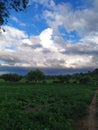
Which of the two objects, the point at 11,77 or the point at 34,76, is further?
the point at 34,76

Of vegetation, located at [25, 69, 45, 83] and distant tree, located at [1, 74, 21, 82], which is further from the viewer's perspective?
vegetation, located at [25, 69, 45, 83]

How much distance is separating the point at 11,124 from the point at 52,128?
2.40 meters

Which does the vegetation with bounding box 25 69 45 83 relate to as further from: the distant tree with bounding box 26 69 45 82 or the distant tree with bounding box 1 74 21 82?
the distant tree with bounding box 1 74 21 82

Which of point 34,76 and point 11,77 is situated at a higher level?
point 34,76

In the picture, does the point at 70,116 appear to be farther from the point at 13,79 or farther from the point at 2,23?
the point at 13,79

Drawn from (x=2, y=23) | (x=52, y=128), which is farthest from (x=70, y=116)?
(x=2, y=23)

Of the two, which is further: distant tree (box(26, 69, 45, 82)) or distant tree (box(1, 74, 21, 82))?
distant tree (box(26, 69, 45, 82))

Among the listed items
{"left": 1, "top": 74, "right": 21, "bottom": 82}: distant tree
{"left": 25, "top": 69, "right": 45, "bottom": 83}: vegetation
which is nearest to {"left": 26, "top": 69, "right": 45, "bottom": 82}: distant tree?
{"left": 25, "top": 69, "right": 45, "bottom": 83}: vegetation

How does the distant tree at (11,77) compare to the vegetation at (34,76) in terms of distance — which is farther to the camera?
the vegetation at (34,76)

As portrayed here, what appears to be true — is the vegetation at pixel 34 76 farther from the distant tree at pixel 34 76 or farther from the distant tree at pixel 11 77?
the distant tree at pixel 11 77

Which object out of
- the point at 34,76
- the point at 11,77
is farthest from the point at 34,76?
the point at 11,77

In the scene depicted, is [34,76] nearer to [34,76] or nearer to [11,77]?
[34,76]

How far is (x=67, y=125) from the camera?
18.4 m

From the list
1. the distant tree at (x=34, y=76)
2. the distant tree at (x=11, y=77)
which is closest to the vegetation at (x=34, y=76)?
the distant tree at (x=34, y=76)
